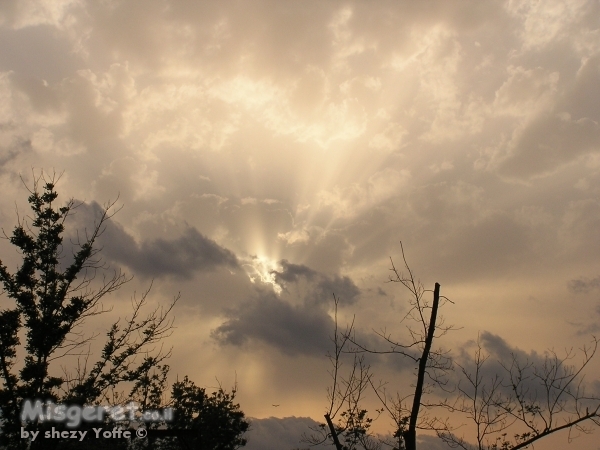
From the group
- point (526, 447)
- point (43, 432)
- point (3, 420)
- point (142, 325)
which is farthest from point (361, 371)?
point (3, 420)

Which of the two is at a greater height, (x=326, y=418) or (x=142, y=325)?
(x=142, y=325)

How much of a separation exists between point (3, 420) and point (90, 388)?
9.55ft

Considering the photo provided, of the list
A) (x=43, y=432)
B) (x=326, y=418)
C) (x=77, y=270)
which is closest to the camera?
(x=326, y=418)

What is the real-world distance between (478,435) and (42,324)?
A: 47.2 feet

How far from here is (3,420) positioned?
54.8 ft

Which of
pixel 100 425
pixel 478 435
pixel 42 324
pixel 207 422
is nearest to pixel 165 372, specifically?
pixel 207 422

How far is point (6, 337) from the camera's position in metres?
17.2

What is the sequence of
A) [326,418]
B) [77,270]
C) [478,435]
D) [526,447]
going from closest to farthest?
[526,447] → [478,435] → [326,418] → [77,270]

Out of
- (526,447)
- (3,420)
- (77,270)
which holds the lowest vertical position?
(526,447)

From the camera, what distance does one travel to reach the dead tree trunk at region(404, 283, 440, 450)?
9.94m

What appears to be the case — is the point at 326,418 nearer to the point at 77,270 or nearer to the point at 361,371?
the point at 361,371

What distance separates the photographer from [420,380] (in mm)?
10438

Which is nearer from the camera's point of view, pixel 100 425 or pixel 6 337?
pixel 6 337

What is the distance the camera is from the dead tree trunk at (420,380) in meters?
9.94
